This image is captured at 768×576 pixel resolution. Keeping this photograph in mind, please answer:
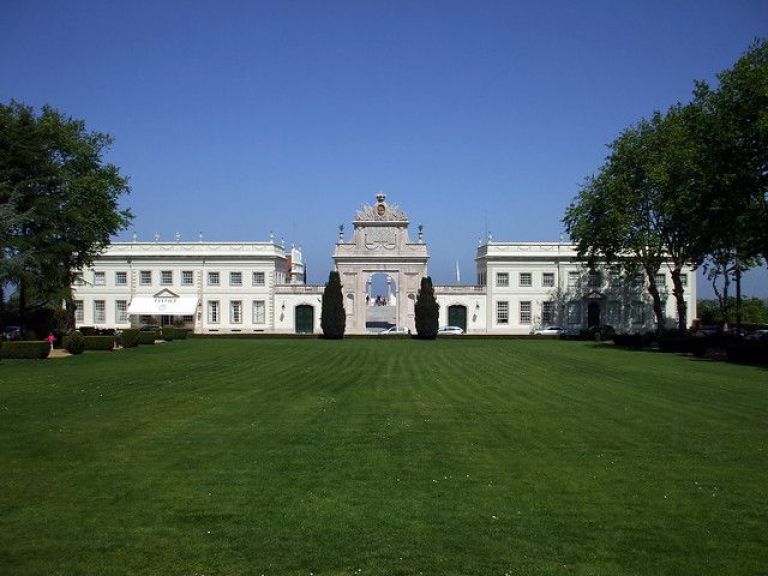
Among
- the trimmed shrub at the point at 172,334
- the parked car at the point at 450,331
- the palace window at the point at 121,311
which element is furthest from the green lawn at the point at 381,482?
the palace window at the point at 121,311

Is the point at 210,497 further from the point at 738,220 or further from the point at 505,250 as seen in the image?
the point at 505,250

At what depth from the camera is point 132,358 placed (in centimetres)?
3431

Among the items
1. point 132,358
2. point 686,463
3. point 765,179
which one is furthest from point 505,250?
point 686,463

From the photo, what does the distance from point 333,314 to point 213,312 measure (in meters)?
16.6

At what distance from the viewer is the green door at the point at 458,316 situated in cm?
7144

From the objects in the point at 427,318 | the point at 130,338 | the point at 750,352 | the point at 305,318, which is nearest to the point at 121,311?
the point at 305,318

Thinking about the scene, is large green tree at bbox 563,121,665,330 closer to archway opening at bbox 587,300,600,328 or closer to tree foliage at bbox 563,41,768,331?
tree foliage at bbox 563,41,768,331

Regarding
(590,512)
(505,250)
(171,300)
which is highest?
(505,250)

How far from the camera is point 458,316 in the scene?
71.6 meters

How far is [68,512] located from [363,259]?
61.6 metres

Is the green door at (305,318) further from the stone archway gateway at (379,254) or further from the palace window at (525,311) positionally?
the palace window at (525,311)

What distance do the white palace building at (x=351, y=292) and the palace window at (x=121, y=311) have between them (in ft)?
0.30

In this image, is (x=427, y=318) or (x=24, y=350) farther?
(x=427, y=318)

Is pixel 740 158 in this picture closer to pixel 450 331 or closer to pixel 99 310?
pixel 450 331
